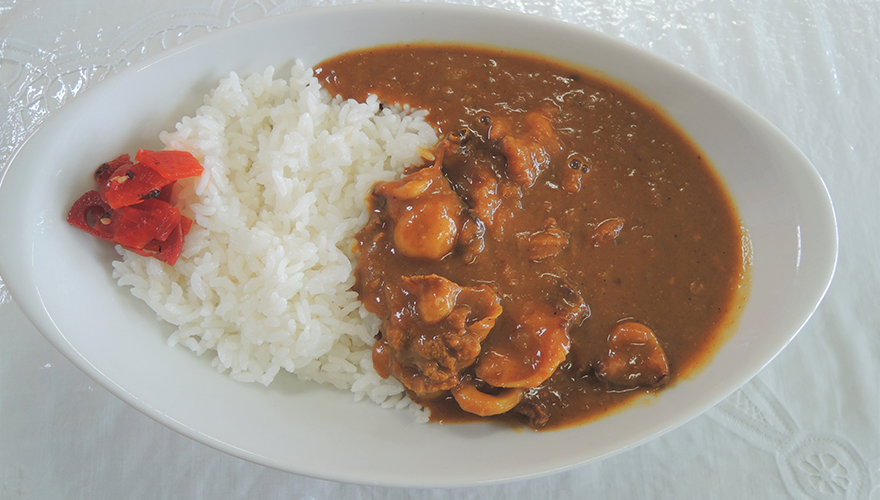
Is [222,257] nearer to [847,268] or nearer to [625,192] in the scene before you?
[625,192]

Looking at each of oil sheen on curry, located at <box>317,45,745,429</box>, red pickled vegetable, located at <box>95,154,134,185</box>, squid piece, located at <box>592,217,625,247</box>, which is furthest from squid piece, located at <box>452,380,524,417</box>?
red pickled vegetable, located at <box>95,154,134,185</box>

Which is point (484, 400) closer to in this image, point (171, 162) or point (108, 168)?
point (171, 162)

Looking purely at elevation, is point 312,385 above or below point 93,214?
below

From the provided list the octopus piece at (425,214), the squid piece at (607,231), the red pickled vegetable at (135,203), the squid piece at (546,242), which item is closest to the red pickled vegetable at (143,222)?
the red pickled vegetable at (135,203)

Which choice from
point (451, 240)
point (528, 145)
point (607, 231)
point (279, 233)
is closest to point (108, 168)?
point (279, 233)

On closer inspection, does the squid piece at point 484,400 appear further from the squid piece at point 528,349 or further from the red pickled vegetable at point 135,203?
the red pickled vegetable at point 135,203
